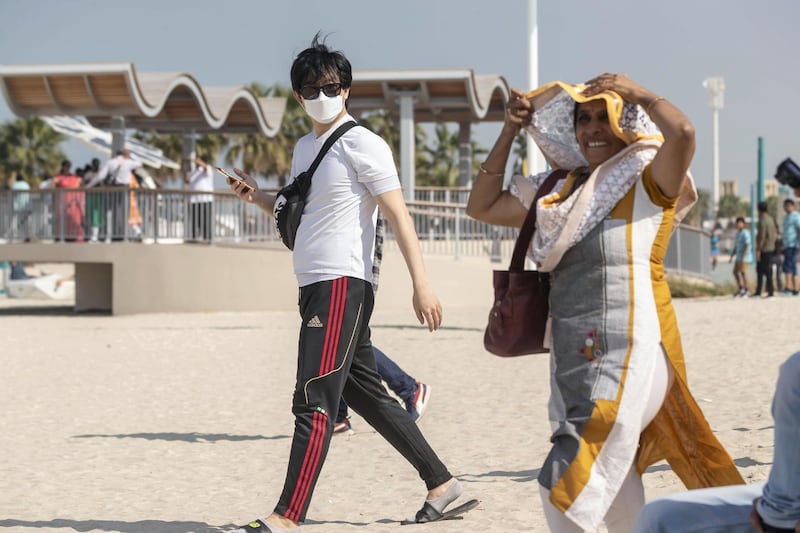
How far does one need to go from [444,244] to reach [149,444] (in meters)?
18.0

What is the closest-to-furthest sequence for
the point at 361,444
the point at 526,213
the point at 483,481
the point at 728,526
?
the point at 728,526, the point at 526,213, the point at 483,481, the point at 361,444

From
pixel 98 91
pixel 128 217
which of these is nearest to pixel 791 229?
pixel 128 217

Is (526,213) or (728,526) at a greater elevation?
(526,213)

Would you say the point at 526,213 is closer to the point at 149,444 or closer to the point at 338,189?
the point at 338,189

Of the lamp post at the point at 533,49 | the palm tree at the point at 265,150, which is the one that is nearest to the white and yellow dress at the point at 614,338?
the lamp post at the point at 533,49

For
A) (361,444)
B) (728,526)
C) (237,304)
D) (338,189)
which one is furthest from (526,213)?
(237,304)

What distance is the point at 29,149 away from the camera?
228ft

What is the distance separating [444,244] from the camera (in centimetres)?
2584

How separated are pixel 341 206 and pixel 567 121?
1260mm

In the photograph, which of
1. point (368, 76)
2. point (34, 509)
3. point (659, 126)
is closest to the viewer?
point (659, 126)

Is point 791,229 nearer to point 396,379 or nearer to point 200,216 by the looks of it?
point 200,216

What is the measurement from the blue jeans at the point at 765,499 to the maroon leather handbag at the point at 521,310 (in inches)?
45.0

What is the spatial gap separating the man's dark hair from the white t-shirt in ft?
0.73

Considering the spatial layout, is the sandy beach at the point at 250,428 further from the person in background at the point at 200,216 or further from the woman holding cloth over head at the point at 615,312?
the person in background at the point at 200,216
